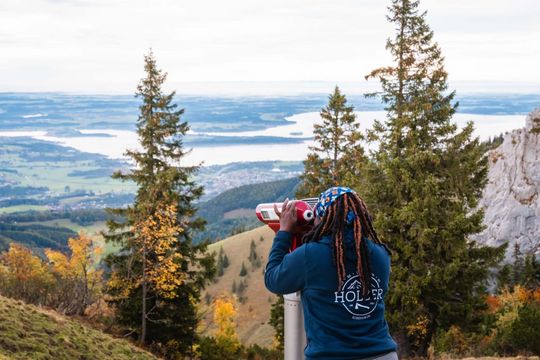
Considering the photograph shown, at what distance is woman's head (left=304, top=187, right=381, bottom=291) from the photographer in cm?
433

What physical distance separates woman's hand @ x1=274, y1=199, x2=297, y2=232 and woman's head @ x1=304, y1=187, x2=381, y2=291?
0.22m

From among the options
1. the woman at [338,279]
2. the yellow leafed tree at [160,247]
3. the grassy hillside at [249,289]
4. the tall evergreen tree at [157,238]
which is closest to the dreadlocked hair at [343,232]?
the woman at [338,279]

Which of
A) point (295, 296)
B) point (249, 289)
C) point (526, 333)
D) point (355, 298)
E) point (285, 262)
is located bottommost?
point (249, 289)

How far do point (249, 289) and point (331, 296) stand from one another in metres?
106

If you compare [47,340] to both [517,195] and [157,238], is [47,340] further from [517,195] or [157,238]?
[517,195]

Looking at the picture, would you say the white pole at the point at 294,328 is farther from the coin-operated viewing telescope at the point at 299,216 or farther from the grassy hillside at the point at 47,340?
the grassy hillside at the point at 47,340

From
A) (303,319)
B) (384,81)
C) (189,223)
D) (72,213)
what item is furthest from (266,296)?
(72,213)

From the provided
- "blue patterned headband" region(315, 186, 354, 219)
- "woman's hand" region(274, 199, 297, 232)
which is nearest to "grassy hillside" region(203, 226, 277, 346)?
"woman's hand" region(274, 199, 297, 232)

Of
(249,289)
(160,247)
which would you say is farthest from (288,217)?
(249,289)

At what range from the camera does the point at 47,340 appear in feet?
36.9

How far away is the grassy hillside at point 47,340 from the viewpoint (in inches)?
399

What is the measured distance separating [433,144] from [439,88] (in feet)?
6.76

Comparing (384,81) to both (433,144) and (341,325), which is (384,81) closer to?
(433,144)

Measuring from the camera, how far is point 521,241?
57781mm
